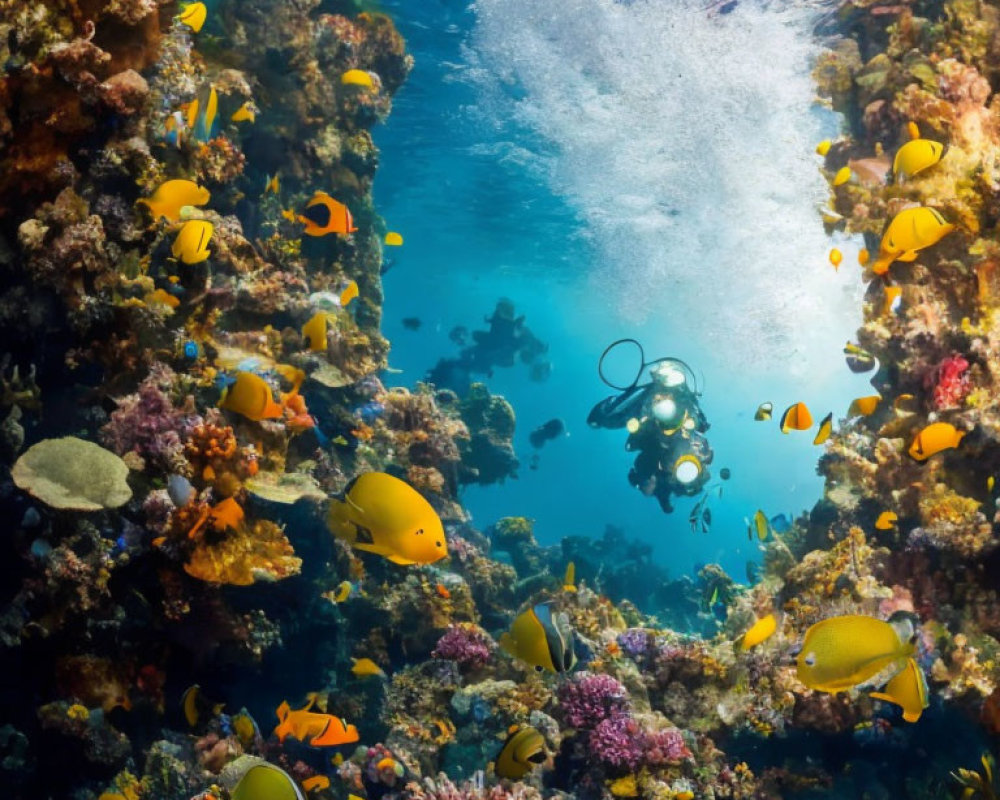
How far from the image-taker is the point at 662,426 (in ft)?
34.0

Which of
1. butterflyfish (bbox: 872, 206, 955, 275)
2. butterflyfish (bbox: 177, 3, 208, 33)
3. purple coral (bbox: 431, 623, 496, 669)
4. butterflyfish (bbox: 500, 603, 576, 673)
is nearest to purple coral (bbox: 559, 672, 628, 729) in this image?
purple coral (bbox: 431, 623, 496, 669)

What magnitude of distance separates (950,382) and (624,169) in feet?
60.2

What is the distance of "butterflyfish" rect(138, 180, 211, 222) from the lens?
495 cm

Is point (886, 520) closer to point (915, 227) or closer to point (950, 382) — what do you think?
point (950, 382)

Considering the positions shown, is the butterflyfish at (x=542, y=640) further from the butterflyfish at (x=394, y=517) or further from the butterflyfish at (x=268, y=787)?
the butterflyfish at (x=268, y=787)

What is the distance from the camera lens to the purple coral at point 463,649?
6.83 meters

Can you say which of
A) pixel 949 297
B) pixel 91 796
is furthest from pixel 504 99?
pixel 91 796

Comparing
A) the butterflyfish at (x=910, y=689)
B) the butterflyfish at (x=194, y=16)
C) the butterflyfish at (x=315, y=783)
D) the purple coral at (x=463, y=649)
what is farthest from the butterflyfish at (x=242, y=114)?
the butterflyfish at (x=910, y=689)

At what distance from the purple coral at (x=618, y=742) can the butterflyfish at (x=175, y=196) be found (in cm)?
573

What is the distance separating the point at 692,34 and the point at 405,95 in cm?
916

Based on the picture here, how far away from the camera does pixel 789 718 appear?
5.84 meters

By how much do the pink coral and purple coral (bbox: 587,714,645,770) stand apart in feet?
14.3

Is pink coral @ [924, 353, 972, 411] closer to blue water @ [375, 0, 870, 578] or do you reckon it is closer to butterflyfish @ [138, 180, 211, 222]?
butterflyfish @ [138, 180, 211, 222]

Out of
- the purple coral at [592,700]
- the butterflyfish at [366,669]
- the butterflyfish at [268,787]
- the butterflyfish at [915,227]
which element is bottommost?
the butterflyfish at [268,787]
